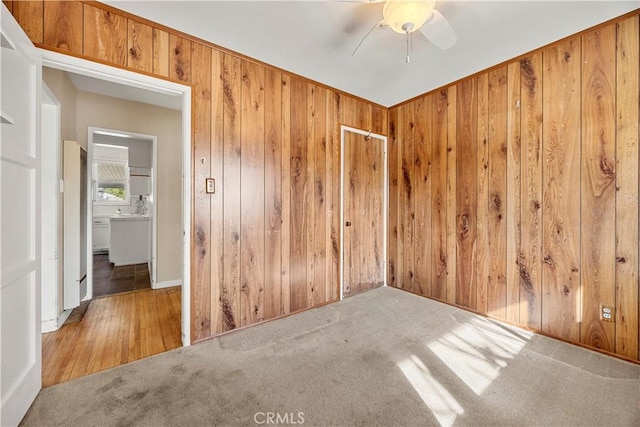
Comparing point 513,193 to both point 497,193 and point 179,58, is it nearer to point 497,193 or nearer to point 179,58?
point 497,193

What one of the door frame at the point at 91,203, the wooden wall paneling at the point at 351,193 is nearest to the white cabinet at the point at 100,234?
the door frame at the point at 91,203

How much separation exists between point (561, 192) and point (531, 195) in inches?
8.1

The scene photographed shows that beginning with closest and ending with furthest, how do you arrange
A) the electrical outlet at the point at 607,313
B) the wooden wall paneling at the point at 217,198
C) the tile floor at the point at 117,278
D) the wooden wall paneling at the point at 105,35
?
the wooden wall paneling at the point at 105,35
the electrical outlet at the point at 607,313
the wooden wall paneling at the point at 217,198
the tile floor at the point at 117,278

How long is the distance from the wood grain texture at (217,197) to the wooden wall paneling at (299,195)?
744 mm

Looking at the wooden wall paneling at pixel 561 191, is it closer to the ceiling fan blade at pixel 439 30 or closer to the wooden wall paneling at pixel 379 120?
the ceiling fan blade at pixel 439 30

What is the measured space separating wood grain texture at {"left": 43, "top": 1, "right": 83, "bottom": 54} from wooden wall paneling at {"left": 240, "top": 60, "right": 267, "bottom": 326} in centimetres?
113

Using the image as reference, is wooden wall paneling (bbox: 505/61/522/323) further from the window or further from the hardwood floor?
the window

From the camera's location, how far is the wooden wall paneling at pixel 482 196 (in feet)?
8.82

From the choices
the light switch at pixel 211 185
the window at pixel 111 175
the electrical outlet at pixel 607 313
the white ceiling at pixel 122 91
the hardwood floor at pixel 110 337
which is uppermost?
the white ceiling at pixel 122 91

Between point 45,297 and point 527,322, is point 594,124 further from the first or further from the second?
point 45,297

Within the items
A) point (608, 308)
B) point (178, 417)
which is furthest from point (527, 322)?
point (178, 417)

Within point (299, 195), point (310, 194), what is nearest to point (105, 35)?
point (299, 195)

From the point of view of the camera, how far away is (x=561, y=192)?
2.21 meters

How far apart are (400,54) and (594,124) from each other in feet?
5.51
